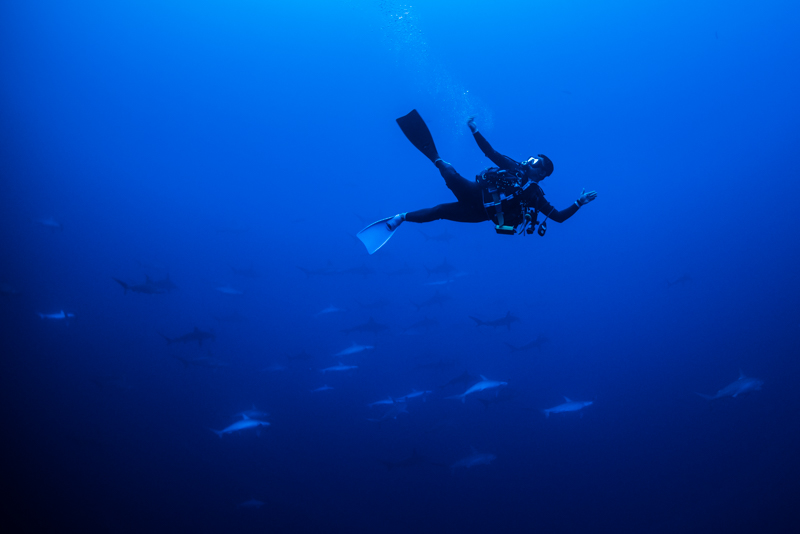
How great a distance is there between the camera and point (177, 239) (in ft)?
197

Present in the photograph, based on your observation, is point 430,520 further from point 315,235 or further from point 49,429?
point 315,235

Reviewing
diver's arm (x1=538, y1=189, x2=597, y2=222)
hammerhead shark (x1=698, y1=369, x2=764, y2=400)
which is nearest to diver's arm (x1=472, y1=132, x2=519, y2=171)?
diver's arm (x1=538, y1=189, x2=597, y2=222)

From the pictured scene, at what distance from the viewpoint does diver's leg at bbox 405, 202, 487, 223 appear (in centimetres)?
562

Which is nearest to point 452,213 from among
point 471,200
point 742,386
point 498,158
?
point 471,200

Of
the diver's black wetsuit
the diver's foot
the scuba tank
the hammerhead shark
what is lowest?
the hammerhead shark

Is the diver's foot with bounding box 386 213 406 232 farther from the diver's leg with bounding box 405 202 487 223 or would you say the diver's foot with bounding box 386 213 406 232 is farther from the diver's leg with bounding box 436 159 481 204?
the diver's leg with bounding box 436 159 481 204

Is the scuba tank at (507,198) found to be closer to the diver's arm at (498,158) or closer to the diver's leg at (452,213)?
the diver's arm at (498,158)

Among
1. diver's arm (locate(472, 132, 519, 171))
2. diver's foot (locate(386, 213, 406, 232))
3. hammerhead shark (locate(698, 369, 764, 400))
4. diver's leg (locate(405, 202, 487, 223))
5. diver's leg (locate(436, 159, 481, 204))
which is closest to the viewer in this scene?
diver's arm (locate(472, 132, 519, 171))

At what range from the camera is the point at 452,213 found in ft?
19.0

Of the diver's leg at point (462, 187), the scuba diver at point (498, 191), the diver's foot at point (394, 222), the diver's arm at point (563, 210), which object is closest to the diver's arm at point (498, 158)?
the scuba diver at point (498, 191)

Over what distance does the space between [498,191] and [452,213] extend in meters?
0.89

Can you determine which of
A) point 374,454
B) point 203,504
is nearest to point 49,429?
point 203,504

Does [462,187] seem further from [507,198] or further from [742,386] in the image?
[742,386]

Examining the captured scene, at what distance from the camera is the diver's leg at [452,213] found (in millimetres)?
5617
